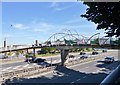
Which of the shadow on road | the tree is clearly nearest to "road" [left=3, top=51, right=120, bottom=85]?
the shadow on road

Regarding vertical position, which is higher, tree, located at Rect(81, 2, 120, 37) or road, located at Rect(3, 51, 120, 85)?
tree, located at Rect(81, 2, 120, 37)

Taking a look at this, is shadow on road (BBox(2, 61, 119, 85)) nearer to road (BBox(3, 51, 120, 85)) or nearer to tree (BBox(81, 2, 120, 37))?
road (BBox(3, 51, 120, 85))

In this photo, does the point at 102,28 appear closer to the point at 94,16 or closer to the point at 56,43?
the point at 94,16

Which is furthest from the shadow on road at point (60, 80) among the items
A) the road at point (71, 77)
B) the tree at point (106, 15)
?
the tree at point (106, 15)

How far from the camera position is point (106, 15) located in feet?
53.0

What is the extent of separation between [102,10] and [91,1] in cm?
101

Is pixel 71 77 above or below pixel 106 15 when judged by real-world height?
below

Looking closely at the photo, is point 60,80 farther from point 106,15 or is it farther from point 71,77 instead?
point 106,15

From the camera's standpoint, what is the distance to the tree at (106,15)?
51.3 feet

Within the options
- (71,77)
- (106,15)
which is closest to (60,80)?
(71,77)

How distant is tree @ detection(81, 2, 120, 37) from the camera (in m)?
15.6

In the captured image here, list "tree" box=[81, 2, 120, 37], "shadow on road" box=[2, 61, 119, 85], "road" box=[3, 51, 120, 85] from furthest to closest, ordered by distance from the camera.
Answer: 1. "road" box=[3, 51, 120, 85]
2. "shadow on road" box=[2, 61, 119, 85]
3. "tree" box=[81, 2, 120, 37]

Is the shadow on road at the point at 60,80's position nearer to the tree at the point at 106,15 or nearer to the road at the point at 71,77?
the road at the point at 71,77

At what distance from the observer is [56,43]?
229 ft
